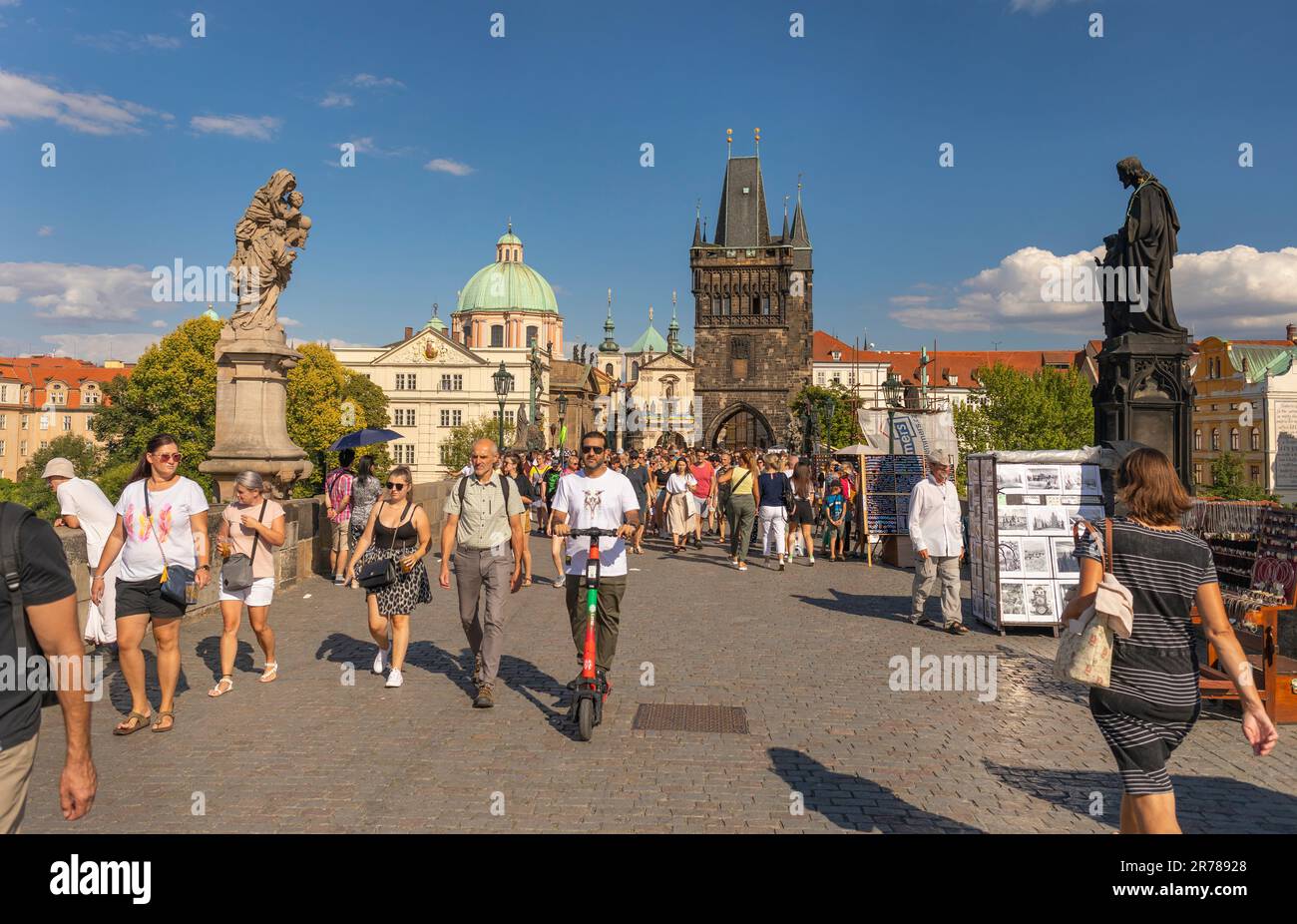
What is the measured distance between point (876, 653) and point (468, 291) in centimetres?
10539

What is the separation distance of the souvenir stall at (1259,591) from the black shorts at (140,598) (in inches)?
247

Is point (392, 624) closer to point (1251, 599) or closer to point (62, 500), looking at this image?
point (62, 500)

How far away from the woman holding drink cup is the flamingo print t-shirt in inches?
55.8

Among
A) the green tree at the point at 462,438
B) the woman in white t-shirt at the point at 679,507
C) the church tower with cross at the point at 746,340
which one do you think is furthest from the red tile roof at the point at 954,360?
the woman in white t-shirt at the point at 679,507

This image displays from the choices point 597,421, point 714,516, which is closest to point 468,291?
point 597,421

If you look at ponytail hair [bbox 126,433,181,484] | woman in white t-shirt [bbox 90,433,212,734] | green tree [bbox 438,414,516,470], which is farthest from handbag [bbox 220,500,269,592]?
green tree [bbox 438,414,516,470]

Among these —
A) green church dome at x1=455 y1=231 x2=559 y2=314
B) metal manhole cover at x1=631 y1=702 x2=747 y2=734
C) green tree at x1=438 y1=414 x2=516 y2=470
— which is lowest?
metal manhole cover at x1=631 y1=702 x2=747 y2=734

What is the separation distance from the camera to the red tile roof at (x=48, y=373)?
90.9m

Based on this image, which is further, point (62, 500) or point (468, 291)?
point (468, 291)

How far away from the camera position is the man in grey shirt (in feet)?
22.4

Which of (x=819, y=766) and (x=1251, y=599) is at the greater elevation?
(x=1251, y=599)

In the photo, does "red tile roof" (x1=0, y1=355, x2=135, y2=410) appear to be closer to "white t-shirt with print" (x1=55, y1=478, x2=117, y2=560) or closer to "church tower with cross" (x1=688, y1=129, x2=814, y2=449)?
"church tower with cross" (x1=688, y1=129, x2=814, y2=449)

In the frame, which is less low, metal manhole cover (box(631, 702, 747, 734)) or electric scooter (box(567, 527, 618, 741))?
electric scooter (box(567, 527, 618, 741))
